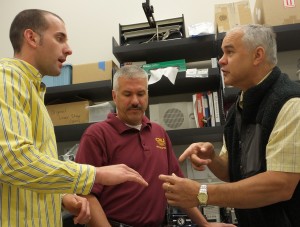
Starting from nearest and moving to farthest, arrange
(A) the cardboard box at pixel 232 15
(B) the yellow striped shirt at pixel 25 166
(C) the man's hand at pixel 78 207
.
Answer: (B) the yellow striped shirt at pixel 25 166
(C) the man's hand at pixel 78 207
(A) the cardboard box at pixel 232 15

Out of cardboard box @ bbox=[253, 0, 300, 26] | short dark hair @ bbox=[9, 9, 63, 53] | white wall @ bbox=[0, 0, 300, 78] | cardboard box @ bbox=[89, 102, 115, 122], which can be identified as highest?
white wall @ bbox=[0, 0, 300, 78]

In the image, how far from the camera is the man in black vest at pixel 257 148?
3.41 ft

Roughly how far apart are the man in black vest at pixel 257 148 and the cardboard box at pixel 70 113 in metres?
1.38

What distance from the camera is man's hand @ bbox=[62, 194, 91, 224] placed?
1.15m

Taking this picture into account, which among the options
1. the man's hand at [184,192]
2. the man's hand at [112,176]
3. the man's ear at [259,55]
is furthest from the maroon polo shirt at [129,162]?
the man's ear at [259,55]

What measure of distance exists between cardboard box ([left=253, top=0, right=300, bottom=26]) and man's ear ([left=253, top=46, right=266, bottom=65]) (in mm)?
975

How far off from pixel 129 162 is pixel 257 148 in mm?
668

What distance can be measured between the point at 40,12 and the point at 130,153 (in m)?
0.81

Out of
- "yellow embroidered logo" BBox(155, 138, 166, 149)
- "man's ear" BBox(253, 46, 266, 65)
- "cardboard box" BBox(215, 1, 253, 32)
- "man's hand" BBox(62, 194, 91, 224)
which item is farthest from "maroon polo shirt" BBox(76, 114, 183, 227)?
"cardboard box" BBox(215, 1, 253, 32)

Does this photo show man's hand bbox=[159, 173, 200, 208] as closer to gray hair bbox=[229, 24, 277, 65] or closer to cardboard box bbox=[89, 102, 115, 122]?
gray hair bbox=[229, 24, 277, 65]

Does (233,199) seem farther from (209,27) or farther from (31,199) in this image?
(209,27)

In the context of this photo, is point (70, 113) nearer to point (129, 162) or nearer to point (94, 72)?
point (94, 72)

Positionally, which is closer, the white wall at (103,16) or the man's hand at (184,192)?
the man's hand at (184,192)

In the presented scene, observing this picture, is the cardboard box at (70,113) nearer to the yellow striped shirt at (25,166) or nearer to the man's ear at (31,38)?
the man's ear at (31,38)
